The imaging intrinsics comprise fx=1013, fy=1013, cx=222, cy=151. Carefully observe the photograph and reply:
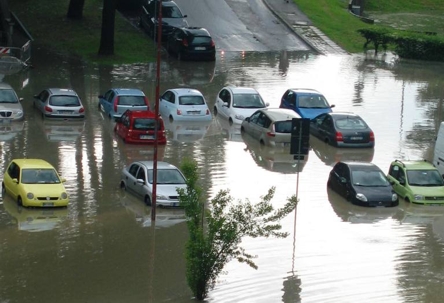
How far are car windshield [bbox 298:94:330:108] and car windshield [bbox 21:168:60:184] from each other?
53.9 ft

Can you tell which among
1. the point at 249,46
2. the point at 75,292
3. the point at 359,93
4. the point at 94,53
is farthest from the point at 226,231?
the point at 249,46

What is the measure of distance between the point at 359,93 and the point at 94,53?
585 inches

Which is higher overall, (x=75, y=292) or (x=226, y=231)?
(x=226, y=231)

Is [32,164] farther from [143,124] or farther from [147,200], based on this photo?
[143,124]

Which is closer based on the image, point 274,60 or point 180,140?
point 180,140

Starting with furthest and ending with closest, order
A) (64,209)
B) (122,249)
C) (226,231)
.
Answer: (64,209) → (122,249) → (226,231)

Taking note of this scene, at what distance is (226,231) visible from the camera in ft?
76.0

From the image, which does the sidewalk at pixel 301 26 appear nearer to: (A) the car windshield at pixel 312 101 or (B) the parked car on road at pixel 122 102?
(A) the car windshield at pixel 312 101

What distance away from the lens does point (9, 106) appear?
4216 centimetres

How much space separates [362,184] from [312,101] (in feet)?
41.6

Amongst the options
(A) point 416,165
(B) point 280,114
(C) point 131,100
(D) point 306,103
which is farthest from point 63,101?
(A) point 416,165

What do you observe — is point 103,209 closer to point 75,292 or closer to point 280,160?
point 75,292

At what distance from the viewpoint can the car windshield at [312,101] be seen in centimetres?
4488

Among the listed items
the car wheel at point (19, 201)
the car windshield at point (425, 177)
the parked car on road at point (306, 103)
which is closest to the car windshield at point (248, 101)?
the parked car on road at point (306, 103)
